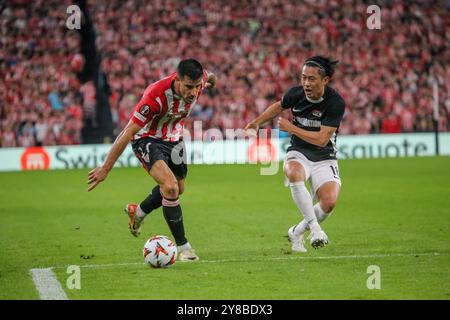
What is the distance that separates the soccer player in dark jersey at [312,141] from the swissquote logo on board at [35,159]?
16.8m

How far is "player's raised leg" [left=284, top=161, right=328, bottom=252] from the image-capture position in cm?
903

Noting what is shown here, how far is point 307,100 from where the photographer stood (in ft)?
31.2

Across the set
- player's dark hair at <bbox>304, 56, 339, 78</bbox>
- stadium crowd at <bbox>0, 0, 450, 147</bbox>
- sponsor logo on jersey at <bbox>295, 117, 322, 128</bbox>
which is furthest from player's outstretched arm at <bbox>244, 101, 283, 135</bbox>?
stadium crowd at <bbox>0, 0, 450, 147</bbox>

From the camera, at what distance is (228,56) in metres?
29.1

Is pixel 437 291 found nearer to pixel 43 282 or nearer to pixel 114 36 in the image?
pixel 43 282

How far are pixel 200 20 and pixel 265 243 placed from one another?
70.0 feet

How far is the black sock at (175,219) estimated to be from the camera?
8.96 meters

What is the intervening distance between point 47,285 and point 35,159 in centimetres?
1831

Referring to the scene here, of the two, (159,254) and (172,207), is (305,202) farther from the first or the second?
(159,254)

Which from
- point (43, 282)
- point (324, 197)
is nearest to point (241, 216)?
point (324, 197)

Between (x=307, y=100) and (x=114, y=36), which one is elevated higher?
(x=114, y=36)

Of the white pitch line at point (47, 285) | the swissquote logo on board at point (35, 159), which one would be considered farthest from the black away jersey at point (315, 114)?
the swissquote logo on board at point (35, 159)

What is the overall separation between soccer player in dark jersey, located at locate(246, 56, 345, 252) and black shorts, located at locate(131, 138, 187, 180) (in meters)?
0.89
